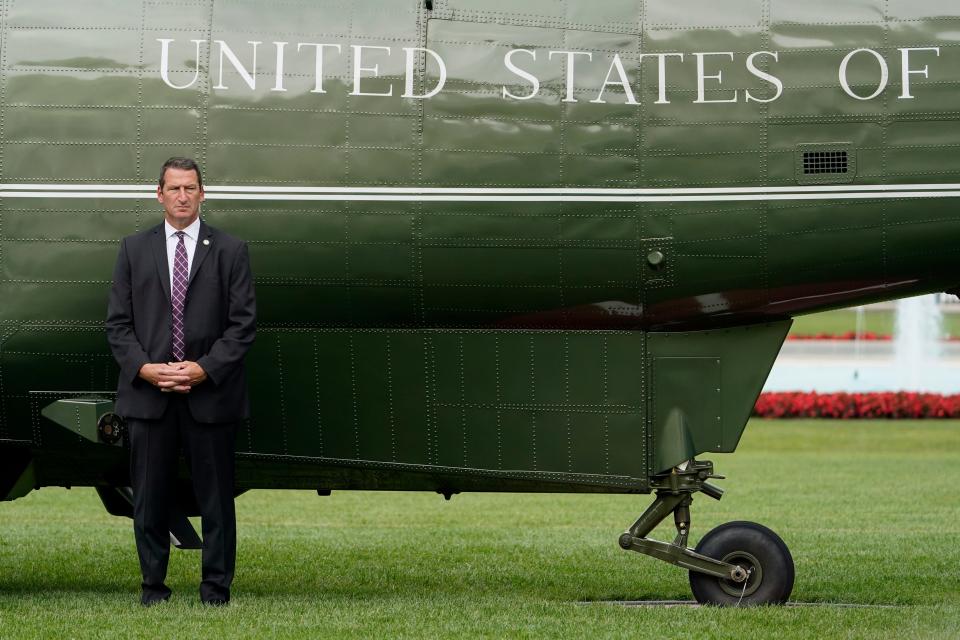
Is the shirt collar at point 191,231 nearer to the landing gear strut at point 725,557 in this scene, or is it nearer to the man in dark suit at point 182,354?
the man in dark suit at point 182,354

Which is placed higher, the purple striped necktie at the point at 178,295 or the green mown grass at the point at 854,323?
the green mown grass at the point at 854,323

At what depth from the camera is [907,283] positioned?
8469 mm

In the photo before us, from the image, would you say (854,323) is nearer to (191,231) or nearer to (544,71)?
(544,71)

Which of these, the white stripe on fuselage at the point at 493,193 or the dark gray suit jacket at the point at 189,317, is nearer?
the dark gray suit jacket at the point at 189,317

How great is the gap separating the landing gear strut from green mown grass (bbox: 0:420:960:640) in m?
0.19

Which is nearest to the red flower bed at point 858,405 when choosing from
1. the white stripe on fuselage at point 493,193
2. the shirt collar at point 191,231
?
the white stripe on fuselage at point 493,193

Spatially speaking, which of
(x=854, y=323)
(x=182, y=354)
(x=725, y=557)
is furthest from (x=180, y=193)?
(x=854, y=323)

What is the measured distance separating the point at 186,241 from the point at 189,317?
422mm

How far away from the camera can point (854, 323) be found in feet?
227

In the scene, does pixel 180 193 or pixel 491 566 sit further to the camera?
pixel 491 566

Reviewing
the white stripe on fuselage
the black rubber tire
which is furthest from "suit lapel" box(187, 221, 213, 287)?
the black rubber tire

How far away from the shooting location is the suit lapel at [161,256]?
787cm

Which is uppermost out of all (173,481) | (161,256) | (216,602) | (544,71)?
(544,71)

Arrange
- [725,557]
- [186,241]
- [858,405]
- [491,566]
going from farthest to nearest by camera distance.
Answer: [858,405]
[491,566]
[725,557]
[186,241]
